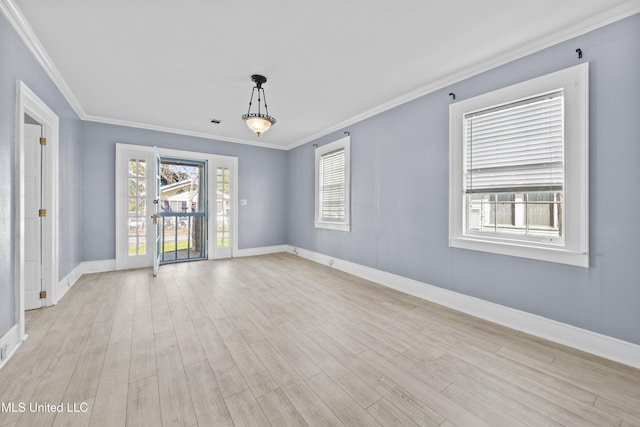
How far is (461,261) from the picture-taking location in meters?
3.11

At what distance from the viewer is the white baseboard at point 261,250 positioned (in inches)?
245

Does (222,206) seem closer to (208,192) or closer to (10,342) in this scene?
(208,192)

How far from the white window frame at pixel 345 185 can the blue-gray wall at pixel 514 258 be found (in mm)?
132

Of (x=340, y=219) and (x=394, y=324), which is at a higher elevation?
(x=340, y=219)

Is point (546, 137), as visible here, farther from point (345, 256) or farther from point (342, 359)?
point (345, 256)

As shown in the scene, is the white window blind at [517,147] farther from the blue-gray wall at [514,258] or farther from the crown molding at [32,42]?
the crown molding at [32,42]

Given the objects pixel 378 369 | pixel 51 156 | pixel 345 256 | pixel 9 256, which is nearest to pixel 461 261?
pixel 378 369

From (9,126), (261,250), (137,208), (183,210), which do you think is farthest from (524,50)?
(183,210)

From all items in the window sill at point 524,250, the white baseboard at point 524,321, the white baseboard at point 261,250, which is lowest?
the white baseboard at point 524,321

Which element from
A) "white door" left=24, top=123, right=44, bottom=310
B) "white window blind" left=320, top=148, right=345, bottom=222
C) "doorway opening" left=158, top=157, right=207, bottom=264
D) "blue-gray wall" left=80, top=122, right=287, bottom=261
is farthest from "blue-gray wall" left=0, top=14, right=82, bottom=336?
"white window blind" left=320, top=148, right=345, bottom=222

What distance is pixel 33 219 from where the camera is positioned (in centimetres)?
306

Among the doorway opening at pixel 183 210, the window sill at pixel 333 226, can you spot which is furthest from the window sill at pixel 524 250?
the doorway opening at pixel 183 210

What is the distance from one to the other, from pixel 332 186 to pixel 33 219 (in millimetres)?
4264

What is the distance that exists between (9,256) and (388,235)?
4.03 m
